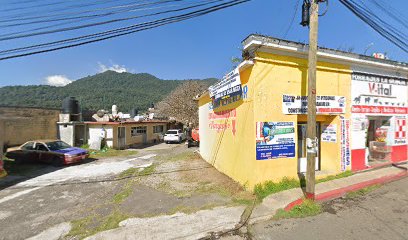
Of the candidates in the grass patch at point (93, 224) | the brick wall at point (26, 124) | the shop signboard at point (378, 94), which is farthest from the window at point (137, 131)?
the shop signboard at point (378, 94)

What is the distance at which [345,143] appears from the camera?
8.02 metres

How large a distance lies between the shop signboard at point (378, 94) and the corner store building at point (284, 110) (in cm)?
28

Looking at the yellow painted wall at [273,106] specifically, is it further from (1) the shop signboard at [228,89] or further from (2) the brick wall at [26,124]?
(2) the brick wall at [26,124]

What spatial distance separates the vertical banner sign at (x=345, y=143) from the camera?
792 cm

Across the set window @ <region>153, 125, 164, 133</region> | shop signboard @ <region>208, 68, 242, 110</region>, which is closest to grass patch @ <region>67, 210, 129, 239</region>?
shop signboard @ <region>208, 68, 242, 110</region>

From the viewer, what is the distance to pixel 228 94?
836 centimetres

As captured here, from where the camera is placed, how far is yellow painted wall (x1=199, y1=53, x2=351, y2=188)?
6.72 meters

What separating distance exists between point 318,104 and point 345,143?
1.86 m

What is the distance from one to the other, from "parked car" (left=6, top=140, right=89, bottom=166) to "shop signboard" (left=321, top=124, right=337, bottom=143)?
496 inches

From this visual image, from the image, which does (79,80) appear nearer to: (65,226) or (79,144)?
(79,144)

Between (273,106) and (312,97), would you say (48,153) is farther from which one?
(312,97)

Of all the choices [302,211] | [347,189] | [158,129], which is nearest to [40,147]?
[302,211]

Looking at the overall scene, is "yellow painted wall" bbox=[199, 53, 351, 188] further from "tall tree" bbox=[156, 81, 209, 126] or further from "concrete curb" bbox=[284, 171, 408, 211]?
"tall tree" bbox=[156, 81, 209, 126]

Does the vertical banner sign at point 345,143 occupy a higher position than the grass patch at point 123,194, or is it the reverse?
the vertical banner sign at point 345,143
